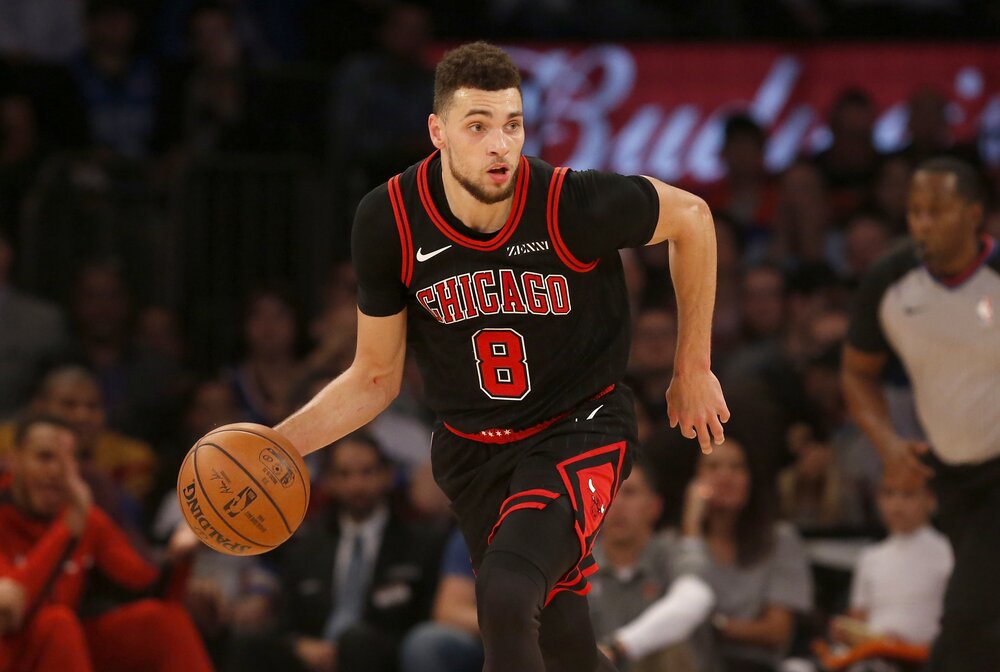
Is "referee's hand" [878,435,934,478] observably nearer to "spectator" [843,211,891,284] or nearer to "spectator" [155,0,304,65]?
"spectator" [843,211,891,284]

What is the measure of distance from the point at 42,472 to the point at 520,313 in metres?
3.42

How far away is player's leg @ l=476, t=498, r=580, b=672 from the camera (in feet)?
15.0

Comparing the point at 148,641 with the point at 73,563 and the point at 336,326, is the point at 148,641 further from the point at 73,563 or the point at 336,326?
the point at 336,326

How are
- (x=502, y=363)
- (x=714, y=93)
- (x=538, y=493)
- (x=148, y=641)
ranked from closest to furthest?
(x=538, y=493) < (x=502, y=363) < (x=148, y=641) < (x=714, y=93)

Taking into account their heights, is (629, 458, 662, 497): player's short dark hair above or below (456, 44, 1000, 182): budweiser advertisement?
below

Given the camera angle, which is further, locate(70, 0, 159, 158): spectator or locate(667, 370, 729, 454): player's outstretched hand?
locate(70, 0, 159, 158): spectator

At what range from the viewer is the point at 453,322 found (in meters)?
5.24

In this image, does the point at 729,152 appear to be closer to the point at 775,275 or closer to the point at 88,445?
the point at 775,275

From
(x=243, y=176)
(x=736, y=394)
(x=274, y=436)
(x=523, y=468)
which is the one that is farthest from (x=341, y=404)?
(x=243, y=176)

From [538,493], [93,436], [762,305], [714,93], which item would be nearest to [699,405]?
[538,493]

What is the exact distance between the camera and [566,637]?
203 inches

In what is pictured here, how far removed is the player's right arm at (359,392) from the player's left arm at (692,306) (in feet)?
3.15

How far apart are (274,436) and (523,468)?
34.6 inches

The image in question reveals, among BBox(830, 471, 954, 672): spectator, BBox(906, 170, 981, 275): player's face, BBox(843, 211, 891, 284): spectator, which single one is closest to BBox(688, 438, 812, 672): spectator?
BBox(830, 471, 954, 672): spectator
